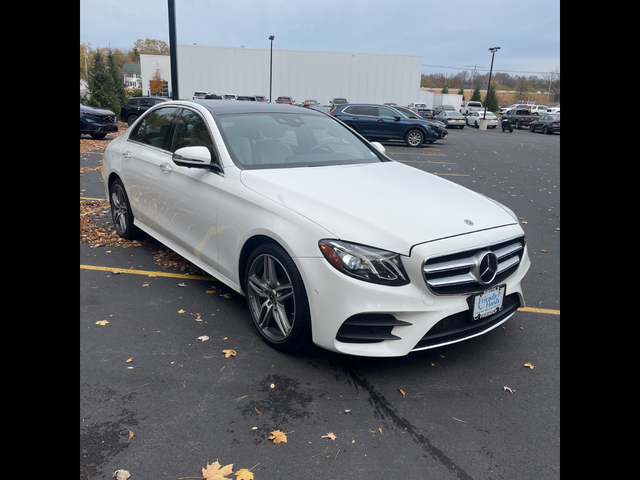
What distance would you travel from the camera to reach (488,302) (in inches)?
123

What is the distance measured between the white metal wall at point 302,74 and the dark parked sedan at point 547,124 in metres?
19.5

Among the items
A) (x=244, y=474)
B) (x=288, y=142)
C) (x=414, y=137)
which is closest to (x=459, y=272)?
(x=244, y=474)

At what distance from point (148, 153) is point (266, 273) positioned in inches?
93.8

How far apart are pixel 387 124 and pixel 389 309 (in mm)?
18947

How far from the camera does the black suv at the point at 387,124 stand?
2066 cm

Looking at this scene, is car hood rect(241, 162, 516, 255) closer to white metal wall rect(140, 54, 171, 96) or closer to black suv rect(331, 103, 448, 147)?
black suv rect(331, 103, 448, 147)

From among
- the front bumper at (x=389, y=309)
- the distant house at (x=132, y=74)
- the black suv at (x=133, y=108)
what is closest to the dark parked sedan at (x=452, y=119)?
the black suv at (x=133, y=108)

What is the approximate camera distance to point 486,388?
3.10 metres

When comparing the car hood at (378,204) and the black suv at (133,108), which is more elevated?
the black suv at (133,108)

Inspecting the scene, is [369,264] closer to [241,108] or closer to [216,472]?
[216,472]

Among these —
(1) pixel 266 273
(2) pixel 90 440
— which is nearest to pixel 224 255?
(1) pixel 266 273

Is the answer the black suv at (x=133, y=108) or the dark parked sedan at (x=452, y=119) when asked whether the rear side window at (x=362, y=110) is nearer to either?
the black suv at (x=133, y=108)

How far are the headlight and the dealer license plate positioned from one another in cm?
54
